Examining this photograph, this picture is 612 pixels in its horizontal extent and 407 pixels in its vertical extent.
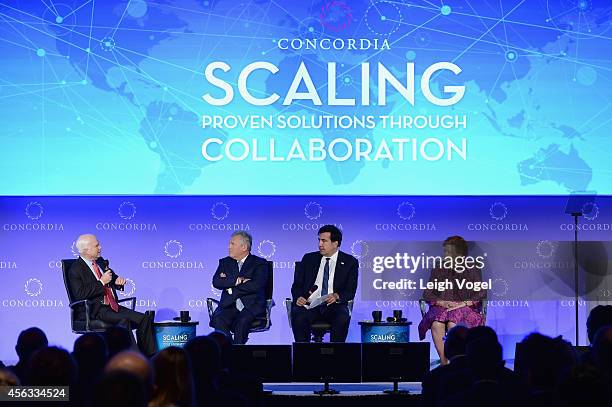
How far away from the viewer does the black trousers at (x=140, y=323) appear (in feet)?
26.6

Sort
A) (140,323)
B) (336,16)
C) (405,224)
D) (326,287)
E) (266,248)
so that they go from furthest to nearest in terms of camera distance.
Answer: (266,248)
(405,224)
(336,16)
(326,287)
(140,323)

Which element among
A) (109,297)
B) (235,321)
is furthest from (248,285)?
(109,297)

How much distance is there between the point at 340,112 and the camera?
29.3 ft

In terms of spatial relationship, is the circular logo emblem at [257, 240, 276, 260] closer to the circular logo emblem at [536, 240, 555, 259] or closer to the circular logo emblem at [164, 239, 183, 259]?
the circular logo emblem at [164, 239, 183, 259]

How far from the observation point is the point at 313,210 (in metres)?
9.47

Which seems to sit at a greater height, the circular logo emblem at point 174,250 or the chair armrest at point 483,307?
the circular logo emblem at point 174,250

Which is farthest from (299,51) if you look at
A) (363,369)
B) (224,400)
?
(224,400)

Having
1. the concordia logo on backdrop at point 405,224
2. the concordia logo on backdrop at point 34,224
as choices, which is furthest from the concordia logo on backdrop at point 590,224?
the concordia logo on backdrop at point 34,224

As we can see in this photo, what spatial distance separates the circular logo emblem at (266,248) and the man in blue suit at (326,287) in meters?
0.96

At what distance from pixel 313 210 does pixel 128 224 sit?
1.81 m

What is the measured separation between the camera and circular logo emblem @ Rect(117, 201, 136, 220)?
31.0 ft

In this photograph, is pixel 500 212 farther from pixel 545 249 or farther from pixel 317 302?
pixel 317 302

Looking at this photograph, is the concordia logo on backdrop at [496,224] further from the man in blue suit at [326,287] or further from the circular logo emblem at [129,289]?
the circular logo emblem at [129,289]

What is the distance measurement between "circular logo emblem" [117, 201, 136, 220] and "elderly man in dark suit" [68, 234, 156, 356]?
3.43ft
